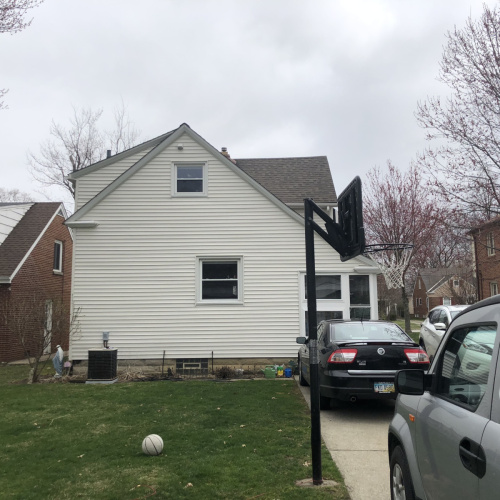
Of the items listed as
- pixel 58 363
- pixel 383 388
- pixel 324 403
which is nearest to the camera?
pixel 383 388

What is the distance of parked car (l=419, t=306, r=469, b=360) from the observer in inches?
442

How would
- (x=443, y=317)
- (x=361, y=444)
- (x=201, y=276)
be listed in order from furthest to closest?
1. (x=201, y=276)
2. (x=443, y=317)
3. (x=361, y=444)

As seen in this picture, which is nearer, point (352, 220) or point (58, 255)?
point (352, 220)

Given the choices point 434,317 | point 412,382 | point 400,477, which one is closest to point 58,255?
point 434,317

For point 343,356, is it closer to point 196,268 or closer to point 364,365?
point 364,365

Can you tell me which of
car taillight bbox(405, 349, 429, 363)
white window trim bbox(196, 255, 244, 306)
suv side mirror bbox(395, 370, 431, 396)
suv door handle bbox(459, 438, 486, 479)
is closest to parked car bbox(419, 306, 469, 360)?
car taillight bbox(405, 349, 429, 363)

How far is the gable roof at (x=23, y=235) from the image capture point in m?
16.8

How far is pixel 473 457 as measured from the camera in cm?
215

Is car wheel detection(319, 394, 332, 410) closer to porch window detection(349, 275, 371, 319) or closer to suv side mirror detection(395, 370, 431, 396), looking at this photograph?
porch window detection(349, 275, 371, 319)

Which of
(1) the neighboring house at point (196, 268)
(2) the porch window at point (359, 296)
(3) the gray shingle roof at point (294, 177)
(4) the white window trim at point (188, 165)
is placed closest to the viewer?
(1) the neighboring house at point (196, 268)

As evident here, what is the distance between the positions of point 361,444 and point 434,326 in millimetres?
6149

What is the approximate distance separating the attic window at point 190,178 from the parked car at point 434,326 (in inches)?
276

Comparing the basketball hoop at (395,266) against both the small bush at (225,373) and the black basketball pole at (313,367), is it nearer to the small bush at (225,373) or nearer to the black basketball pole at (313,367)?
the small bush at (225,373)

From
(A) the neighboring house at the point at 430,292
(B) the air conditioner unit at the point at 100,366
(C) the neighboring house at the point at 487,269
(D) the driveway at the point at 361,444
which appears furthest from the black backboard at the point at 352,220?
(A) the neighboring house at the point at 430,292
